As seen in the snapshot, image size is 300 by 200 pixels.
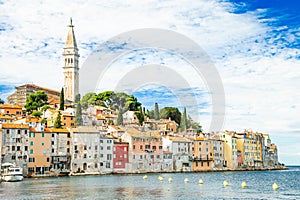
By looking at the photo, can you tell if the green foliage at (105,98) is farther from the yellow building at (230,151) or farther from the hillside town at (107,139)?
the yellow building at (230,151)

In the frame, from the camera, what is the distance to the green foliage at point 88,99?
362 ft

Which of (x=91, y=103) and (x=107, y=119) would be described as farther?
(x=91, y=103)

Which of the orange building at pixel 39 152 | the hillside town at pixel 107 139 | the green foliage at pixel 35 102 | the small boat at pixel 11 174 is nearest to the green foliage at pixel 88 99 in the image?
the hillside town at pixel 107 139

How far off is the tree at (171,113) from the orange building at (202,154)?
20.9 m

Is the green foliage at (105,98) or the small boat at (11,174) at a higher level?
the green foliage at (105,98)

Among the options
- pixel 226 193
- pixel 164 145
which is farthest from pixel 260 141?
pixel 226 193

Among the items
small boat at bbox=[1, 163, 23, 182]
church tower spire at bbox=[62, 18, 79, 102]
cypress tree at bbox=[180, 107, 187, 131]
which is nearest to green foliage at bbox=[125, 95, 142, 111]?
cypress tree at bbox=[180, 107, 187, 131]

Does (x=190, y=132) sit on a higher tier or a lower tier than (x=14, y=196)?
higher

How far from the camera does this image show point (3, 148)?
198ft

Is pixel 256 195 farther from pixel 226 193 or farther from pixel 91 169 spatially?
pixel 91 169

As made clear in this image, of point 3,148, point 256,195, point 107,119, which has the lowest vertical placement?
point 256,195

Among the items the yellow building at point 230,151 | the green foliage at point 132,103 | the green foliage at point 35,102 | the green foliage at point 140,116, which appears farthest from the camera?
the green foliage at point 132,103

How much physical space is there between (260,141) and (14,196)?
81.1 metres

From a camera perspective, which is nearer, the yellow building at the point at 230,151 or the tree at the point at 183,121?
the yellow building at the point at 230,151
